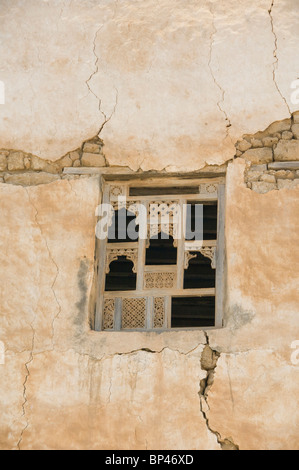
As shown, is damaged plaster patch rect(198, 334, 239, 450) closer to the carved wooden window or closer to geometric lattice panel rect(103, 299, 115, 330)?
the carved wooden window

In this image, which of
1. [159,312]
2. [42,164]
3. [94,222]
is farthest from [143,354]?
[42,164]

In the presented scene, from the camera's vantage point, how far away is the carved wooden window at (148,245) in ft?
26.5

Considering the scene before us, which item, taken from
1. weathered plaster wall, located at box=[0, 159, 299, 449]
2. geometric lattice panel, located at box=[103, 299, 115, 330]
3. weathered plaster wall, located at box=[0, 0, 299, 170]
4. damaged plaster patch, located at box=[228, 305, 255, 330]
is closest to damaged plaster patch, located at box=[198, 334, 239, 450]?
weathered plaster wall, located at box=[0, 159, 299, 449]

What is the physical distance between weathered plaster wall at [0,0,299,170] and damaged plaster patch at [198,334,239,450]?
5.37 feet

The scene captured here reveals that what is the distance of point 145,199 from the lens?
8422mm

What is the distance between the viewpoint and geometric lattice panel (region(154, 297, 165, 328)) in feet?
26.3

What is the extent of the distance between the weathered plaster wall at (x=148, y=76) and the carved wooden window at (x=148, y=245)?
0.26m

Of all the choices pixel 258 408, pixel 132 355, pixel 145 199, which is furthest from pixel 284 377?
pixel 145 199

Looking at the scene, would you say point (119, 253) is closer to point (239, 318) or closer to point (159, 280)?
point (159, 280)

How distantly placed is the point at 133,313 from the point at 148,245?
635 millimetres

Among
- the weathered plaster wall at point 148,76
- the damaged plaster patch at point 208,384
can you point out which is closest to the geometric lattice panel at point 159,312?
the damaged plaster patch at point 208,384

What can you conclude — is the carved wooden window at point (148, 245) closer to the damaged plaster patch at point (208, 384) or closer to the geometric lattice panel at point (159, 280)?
the geometric lattice panel at point (159, 280)

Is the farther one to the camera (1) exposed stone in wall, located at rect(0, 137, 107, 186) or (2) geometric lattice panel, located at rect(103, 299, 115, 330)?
(1) exposed stone in wall, located at rect(0, 137, 107, 186)
